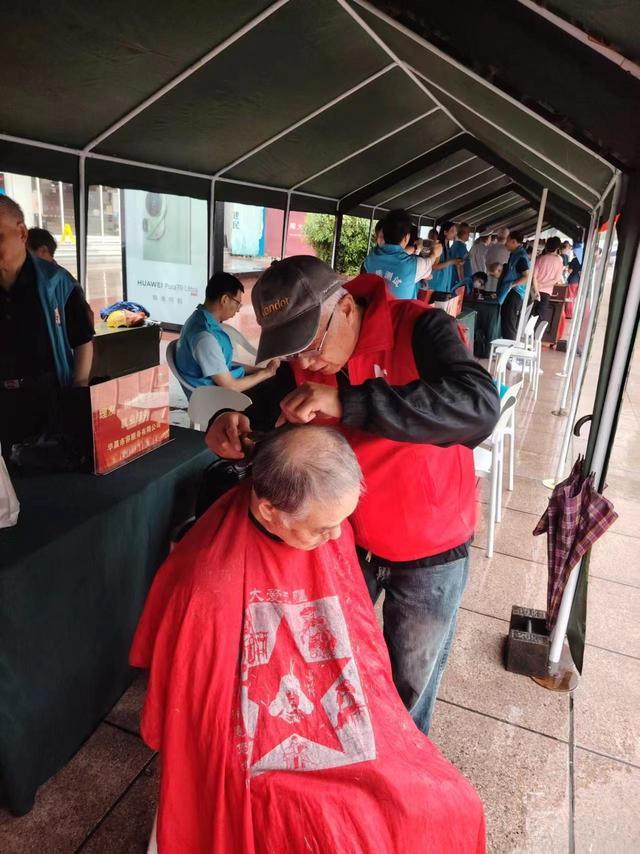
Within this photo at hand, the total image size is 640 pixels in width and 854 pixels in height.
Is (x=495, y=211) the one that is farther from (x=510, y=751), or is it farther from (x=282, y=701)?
(x=282, y=701)

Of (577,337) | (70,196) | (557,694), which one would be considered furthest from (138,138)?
(577,337)

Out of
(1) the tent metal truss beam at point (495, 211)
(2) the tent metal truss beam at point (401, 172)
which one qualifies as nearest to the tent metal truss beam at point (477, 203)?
(1) the tent metal truss beam at point (495, 211)

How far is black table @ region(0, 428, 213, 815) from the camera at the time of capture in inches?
60.1

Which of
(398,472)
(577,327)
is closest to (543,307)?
(577,327)

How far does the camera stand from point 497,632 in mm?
2719

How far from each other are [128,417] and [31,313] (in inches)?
25.5

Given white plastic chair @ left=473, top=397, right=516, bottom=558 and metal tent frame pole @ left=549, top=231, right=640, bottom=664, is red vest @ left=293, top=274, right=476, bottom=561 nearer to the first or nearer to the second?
metal tent frame pole @ left=549, top=231, right=640, bottom=664

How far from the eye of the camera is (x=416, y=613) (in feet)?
5.10

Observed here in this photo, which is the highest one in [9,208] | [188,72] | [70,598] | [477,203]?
[477,203]

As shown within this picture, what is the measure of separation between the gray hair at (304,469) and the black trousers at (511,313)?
7673mm

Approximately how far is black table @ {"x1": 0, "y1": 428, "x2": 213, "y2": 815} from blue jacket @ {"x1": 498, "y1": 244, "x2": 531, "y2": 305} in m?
6.96

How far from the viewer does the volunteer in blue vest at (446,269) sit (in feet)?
25.8

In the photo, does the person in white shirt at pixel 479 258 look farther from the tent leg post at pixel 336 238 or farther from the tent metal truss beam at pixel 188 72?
the tent metal truss beam at pixel 188 72

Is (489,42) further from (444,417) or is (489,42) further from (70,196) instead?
(70,196)
